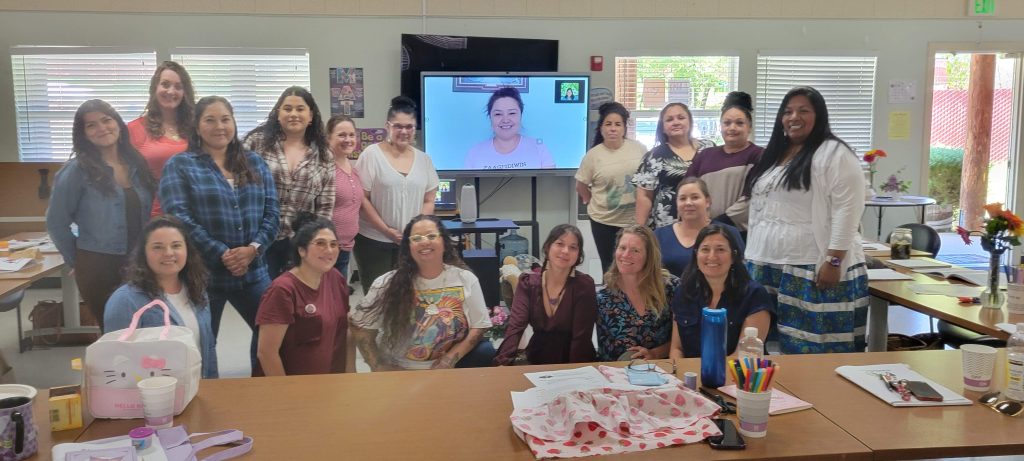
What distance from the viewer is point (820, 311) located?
10.4 feet

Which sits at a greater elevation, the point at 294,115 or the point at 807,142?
the point at 294,115

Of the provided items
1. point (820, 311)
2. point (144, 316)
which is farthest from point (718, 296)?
point (144, 316)

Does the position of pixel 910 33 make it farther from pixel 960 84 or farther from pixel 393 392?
pixel 393 392

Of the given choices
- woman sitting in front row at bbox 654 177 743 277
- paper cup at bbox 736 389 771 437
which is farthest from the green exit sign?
paper cup at bbox 736 389 771 437

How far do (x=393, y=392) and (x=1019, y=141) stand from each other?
22.2ft

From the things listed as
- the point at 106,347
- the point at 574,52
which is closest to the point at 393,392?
the point at 106,347

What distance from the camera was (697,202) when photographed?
11.5 ft

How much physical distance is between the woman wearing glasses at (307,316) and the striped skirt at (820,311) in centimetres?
180

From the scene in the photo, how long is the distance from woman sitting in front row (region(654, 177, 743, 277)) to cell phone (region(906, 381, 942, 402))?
4.55 feet

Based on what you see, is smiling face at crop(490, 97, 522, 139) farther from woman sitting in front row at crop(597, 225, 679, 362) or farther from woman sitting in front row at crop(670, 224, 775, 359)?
woman sitting in front row at crop(670, 224, 775, 359)

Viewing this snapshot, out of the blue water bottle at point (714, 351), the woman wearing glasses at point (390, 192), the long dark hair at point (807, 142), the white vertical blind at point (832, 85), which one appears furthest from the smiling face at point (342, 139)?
the white vertical blind at point (832, 85)

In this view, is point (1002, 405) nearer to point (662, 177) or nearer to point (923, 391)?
point (923, 391)

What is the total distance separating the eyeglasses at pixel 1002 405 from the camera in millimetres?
1887

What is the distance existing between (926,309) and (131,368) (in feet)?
9.17
